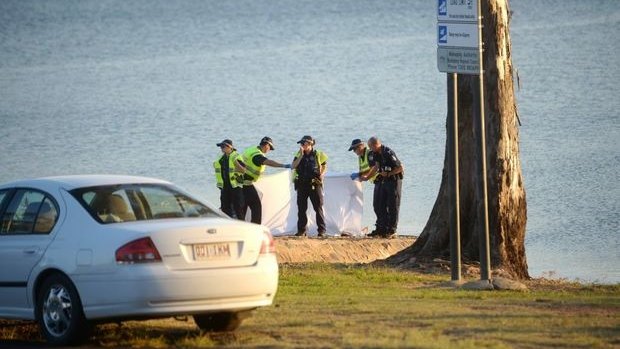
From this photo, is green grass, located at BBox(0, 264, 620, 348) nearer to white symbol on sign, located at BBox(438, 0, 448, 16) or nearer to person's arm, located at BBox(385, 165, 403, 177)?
white symbol on sign, located at BBox(438, 0, 448, 16)

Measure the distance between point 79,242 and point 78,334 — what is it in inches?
28.2

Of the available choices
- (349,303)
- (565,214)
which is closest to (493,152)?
(349,303)

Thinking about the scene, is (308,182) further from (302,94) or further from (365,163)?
(302,94)

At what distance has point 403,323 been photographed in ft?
45.8

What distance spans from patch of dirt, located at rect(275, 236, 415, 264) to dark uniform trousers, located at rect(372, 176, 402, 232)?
0.60m

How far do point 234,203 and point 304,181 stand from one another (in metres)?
1.16

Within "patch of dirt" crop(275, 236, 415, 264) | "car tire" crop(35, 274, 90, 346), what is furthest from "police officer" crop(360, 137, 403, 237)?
"car tire" crop(35, 274, 90, 346)

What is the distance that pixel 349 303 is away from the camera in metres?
15.5

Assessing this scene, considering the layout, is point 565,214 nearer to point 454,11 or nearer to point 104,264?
point 454,11

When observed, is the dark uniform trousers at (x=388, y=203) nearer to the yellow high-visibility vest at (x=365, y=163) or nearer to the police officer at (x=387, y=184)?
the police officer at (x=387, y=184)

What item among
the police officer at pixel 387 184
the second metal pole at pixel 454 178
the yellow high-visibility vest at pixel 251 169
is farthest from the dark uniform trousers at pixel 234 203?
the second metal pole at pixel 454 178

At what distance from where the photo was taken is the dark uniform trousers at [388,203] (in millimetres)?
26203

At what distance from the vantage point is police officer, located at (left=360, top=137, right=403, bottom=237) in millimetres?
26172

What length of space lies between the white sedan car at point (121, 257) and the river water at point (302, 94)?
1459 cm
